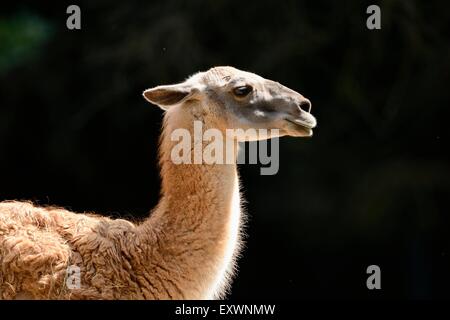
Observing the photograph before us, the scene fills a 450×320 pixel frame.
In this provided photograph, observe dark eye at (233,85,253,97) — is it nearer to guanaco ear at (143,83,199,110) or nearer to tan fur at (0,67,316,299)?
tan fur at (0,67,316,299)

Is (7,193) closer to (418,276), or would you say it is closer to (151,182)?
(151,182)

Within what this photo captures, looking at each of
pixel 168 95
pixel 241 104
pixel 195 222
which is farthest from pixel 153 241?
pixel 241 104

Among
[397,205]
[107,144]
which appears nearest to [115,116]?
[107,144]

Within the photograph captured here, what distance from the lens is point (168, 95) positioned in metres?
5.93

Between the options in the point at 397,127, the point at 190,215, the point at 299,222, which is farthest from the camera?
the point at 299,222

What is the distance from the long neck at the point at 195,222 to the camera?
19.0 feet

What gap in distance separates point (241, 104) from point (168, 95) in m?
0.46

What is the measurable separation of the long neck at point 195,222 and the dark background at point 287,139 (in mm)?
5447

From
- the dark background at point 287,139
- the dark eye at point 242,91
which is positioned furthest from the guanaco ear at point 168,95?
the dark background at point 287,139

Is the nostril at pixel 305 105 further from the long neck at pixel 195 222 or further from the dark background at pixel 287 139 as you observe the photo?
the dark background at pixel 287 139

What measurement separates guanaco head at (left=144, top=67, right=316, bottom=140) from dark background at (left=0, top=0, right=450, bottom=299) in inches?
206

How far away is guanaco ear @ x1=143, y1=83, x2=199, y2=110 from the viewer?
19.4 feet

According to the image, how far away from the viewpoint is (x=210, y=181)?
5910 mm

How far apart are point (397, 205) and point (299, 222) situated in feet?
4.32
